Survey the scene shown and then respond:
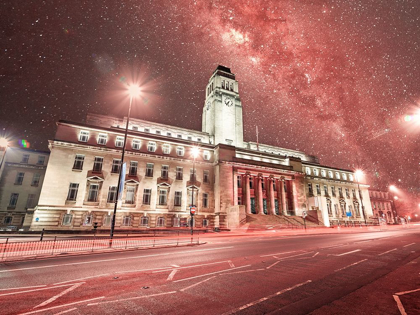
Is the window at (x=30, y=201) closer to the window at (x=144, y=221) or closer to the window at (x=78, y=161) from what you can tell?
the window at (x=78, y=161)

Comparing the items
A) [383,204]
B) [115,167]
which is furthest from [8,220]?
[383,204]

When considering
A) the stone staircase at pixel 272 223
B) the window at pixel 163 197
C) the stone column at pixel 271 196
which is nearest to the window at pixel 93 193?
the window at pixel 163 197

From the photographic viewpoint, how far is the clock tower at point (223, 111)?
5684 centimetres

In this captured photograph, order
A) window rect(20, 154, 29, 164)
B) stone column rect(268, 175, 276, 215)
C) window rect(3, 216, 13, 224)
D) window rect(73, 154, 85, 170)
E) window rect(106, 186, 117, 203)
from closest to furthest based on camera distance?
window rect(73, 154, 85, 170), window rect(106, 186, 117, 203), window rect(3, 216, 13, 224), window rect(20, 154, 29, 164), stone column rect(268, 175, 276, 215)

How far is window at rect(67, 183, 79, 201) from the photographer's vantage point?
31.1 meters

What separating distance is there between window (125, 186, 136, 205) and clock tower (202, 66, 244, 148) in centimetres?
2709

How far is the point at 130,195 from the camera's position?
34.4 m

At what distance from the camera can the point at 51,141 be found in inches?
1256

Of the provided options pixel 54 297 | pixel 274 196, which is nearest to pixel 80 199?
pixel 54 297

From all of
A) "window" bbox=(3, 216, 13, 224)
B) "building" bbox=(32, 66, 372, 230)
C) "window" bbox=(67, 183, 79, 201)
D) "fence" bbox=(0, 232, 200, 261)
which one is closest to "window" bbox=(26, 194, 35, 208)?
"window" bbox=(3, 216, 13, 224)

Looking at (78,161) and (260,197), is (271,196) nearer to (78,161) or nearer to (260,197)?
(260,197)

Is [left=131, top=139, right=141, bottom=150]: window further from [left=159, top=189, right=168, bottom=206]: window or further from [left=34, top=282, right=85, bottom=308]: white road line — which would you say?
[left=34, top=282, right=85, bottom=308]: white road line

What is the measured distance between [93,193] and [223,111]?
129 feet

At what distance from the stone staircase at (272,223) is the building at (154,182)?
1590 millimetres
